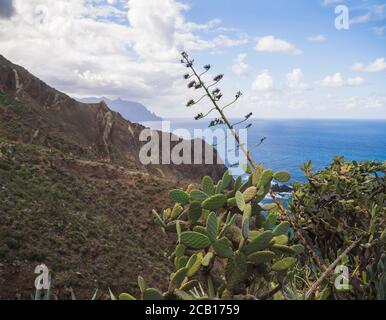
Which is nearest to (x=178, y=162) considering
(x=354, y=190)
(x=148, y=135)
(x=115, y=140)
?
(x=148, y=135)

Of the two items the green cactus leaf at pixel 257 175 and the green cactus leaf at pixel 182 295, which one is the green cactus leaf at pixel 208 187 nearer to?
the green cactus leaf at pixel 257 175

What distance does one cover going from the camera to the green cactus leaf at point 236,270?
7.96ft

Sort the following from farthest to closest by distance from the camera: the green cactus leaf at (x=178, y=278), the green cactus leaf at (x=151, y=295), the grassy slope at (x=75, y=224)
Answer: the grassy slope at (x=75, y=224) < the green cactus leaf at (x=178, y=278) < the green cactus leaf at (x=151, y=295)

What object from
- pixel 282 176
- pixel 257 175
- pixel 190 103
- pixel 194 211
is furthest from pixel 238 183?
pixel 190 103

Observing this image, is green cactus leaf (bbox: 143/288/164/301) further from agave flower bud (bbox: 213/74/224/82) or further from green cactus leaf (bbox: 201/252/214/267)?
agave flower bud (bbox: 213/74/224/82)

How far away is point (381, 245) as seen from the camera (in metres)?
3.79

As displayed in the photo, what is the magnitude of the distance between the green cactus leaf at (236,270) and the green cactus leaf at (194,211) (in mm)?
705

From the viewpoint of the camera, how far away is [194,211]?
3.09m

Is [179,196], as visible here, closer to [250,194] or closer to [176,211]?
[176,211]

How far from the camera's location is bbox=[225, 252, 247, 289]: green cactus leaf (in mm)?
2426

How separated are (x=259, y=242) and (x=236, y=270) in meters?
0.25

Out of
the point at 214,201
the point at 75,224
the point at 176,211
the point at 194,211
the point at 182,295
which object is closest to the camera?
the point at 182,295

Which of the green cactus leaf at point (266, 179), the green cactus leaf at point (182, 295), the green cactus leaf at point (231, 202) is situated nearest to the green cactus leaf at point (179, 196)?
the green cactus leaf at point (231, 202)
